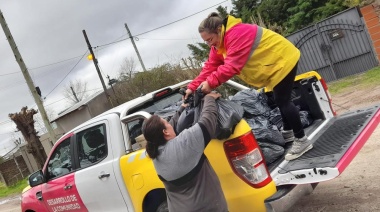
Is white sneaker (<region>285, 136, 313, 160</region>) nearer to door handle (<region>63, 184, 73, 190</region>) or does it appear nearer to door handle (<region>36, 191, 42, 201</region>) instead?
door handle (<region>63, 184, 73, 190</region>)

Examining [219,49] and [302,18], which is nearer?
[219,49]

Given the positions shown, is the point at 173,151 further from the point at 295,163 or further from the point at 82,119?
the point at 82,119

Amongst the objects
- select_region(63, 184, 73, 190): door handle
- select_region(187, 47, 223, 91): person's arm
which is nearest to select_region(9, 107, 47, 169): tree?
select_region(63, 184, 73, 190): door handle

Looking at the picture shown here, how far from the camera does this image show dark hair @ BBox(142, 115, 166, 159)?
9.19 feet

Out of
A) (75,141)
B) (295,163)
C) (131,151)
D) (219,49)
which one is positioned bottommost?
(295,163)

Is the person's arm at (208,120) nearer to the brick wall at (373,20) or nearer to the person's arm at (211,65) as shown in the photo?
the person's arm at (211,65)

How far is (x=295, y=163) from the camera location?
3176 mm

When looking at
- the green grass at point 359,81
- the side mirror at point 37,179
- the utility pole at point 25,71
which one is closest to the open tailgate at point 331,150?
the side mirror at point 37,179

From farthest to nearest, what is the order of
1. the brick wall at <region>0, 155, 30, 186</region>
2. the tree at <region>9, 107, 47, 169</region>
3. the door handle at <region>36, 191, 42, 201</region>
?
the brick wall at <region>0, 155, 30, 186</region>
the tree at <region>9, 107, 47, 169</region>
the door handle at <region>36, 191, 42, 201</region>

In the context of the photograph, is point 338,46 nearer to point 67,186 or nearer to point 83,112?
point 67,186

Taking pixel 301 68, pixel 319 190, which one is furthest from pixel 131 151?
pixel 301 68

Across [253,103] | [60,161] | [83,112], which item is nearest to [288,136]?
[253,103]

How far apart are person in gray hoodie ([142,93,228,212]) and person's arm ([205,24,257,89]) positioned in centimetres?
33

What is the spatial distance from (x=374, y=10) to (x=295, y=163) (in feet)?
30.5
